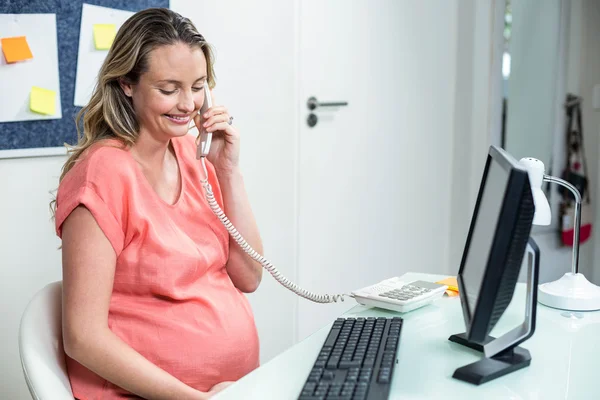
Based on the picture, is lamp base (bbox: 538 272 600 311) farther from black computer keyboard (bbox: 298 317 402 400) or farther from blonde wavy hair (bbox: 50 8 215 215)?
blonde wavy hair (bbox: 50 8 215 215)

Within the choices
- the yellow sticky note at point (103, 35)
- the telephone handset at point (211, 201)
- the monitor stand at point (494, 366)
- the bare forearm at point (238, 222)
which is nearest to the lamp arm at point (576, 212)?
the monitor stand at point (494, 366)

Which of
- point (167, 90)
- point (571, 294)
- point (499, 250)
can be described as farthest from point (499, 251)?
point (167, 90)

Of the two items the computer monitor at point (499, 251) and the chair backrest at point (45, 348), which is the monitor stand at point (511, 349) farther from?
the chair backrest at point (45, 348)

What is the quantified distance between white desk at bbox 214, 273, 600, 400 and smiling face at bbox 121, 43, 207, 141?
555 millimetres

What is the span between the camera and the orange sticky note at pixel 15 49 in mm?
1909

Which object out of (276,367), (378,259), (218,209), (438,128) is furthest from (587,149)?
(276,367)

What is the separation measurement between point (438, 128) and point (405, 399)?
8.81 feet

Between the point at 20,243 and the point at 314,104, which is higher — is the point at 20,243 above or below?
below

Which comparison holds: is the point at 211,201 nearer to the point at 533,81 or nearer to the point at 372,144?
the point at 372,144

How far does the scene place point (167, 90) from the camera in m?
1.50

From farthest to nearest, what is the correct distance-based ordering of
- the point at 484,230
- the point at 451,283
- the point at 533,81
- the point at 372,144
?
the point at 533,81 → the point at 372,144 → the point at 451,283 → the point at 484,230

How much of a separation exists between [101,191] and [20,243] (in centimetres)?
77

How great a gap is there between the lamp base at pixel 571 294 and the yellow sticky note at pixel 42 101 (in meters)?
1.41

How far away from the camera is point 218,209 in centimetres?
161
